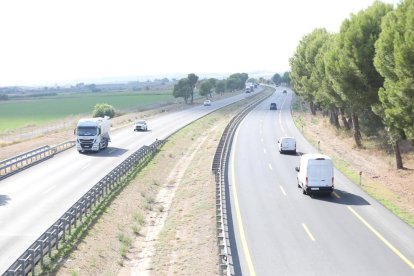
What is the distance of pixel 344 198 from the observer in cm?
2855

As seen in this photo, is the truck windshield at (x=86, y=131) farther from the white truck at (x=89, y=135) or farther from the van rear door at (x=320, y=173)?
the van rear door at (x=320, y=173)

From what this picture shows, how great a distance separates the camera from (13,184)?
33.4 metres

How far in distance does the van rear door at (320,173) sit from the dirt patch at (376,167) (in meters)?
3.25

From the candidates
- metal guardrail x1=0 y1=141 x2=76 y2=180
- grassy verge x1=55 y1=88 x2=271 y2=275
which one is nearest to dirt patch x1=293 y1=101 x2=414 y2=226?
grassy verge x1=55 y1=88 x2=271 y2=275

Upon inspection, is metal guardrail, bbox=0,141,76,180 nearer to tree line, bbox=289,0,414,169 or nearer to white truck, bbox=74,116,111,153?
white truck, bbox=74,116,111,153

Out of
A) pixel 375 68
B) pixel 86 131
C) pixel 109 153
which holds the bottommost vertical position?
pixel 109 153

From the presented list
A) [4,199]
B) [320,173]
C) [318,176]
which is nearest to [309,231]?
[318,176]

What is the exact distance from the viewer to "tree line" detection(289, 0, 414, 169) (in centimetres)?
2652

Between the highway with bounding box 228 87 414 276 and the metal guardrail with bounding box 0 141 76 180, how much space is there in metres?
17.9

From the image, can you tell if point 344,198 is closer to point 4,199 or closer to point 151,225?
point 151,225

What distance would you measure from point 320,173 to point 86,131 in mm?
26713

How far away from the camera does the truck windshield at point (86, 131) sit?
46875 mm

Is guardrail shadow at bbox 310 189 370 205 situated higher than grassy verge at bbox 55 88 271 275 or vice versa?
guardrail shadow at bbox 310 189 370 205

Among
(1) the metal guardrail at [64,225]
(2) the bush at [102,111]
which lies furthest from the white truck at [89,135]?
(2) the bush at [102,111]
